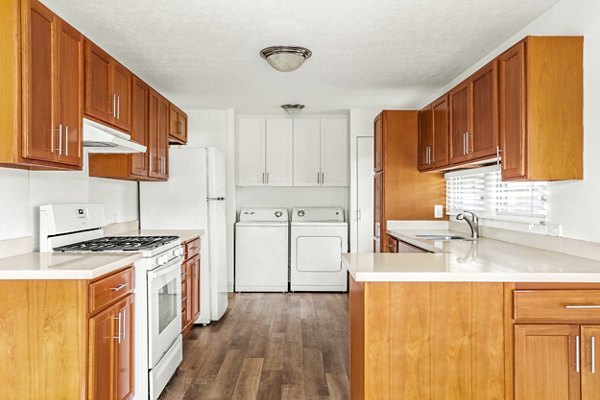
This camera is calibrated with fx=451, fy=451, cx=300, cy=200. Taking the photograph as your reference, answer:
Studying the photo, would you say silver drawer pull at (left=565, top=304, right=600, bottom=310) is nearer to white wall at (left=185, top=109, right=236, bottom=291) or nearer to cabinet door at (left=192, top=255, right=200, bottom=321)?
cabinet door at (left=192, top=255, right=200, bottom=321)

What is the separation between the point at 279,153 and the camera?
19.7ft

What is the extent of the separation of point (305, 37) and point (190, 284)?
227cm

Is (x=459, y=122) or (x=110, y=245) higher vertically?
(x=459, y=122)

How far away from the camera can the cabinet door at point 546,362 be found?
1.92 meters

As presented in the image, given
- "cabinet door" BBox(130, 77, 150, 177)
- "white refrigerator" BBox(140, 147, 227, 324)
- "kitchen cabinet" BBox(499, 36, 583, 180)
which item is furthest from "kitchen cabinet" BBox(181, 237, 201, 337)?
"kitchen cabinet" BBox(499, 36, 583, 180)

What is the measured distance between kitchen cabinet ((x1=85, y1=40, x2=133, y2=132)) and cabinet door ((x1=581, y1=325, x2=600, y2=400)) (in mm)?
2746

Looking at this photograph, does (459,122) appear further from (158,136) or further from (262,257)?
(262,257)

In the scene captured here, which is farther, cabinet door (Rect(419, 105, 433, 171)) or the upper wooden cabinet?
cabinet door (Rect(419, 105, 433, 171))

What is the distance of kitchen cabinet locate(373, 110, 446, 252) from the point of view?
4367 millimetres

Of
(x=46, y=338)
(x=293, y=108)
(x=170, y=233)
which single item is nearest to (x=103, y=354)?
(x=46, y=338)

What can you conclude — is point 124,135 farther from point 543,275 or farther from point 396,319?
point 543,275

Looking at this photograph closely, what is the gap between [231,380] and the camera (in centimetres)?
302

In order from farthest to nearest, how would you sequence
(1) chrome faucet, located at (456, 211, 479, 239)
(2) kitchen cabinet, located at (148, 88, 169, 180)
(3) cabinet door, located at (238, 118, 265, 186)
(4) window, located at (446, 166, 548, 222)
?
(3) cabinet door, located at (238, 118, 265, 186) → (2) kitchen cabinet, located at (148, 88, 169, 180) → (1) chrome faucet, located at (456, 211, 479, 239) → (4) window, located at (446, 166, 548, 222)

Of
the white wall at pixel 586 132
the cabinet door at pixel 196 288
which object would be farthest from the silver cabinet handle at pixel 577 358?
the cabinet door at pixel 196 288
